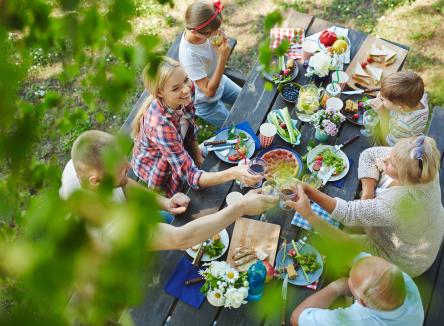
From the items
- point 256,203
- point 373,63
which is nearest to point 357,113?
point 373,63

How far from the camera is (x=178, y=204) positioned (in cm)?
319

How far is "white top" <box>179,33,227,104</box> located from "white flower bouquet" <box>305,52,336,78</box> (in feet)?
2.64

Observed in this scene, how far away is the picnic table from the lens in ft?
9.19

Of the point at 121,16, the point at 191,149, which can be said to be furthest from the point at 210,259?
the point at 121,16

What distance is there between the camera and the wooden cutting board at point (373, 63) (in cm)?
377

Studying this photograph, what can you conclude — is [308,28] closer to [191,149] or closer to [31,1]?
[191,149]

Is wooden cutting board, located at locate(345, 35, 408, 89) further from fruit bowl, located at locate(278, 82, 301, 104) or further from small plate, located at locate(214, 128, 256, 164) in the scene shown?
small plate, located at locate(214, 128, 256, 164)

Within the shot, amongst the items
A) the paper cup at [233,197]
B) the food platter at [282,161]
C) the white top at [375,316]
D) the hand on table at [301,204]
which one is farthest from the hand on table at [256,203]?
the white top at [375,316]

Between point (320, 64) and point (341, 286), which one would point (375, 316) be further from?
point (320, 64)

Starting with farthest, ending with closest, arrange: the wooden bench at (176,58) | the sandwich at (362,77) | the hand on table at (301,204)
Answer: the wooden bench at (176,58), the sandwich at (362,77), the hand on table at (301,204)

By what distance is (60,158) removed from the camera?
470 cm

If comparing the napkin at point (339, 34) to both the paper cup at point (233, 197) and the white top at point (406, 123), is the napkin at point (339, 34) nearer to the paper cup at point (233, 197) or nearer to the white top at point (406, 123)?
the white top at point (406, 123)

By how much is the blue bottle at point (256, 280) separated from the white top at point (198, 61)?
5.65 feet

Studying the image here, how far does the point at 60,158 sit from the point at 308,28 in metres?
2.51
